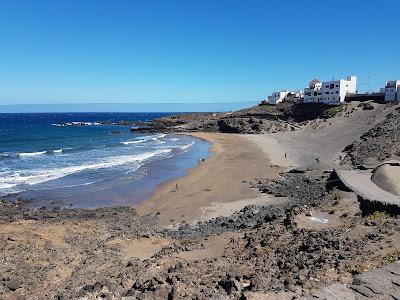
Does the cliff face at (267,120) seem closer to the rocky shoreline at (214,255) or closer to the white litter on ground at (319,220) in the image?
the rocky shoreline at (214,255)

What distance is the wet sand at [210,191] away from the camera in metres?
23.8

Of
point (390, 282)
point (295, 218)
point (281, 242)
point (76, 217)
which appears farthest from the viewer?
point (76, 217)

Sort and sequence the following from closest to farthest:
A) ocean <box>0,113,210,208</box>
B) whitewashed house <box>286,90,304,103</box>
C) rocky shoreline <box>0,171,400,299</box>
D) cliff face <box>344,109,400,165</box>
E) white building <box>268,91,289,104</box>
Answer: rocky shoreline <box>0,171,400,299</box>
ocean <box>0,113,210,208</box>
cliff face <box>344,109,400,165</box>
whitewashed house <box>286,90,304,103</box>
white building <box>268,91,289,104</box>

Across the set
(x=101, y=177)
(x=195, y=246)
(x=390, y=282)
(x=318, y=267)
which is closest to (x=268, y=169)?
(x=101, y=177)

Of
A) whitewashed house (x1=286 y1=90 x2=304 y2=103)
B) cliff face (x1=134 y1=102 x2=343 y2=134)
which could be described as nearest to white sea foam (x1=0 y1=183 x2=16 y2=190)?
cliff face (x1=134 y1=102 x2=343 y2=134)

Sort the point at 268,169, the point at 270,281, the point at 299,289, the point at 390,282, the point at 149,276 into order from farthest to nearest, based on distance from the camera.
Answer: the point at 268,169 → the point at 149,276 → the point at 270,281 → the point at 299,289 → the point at 390,282

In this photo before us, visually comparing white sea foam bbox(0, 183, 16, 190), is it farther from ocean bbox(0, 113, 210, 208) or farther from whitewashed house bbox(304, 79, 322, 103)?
whitewashed house bbox(304, 79, 322, 103)

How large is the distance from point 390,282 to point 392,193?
12557 mm

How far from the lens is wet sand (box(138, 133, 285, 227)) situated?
23.8 metres

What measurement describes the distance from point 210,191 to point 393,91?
54358 mm

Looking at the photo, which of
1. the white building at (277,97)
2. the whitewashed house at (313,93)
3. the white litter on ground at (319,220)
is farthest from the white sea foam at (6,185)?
the white building at (277,97)

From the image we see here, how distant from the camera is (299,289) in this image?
10.6 metres

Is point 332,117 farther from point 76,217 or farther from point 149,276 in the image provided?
point 149,276

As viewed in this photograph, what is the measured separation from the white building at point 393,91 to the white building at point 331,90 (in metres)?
10.8
